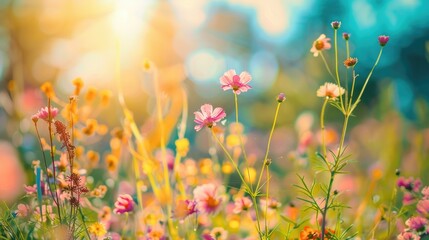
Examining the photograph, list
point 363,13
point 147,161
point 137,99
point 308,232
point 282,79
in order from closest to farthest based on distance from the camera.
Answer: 1. point 308,232
2. point 147,161
3. point 282,79
4. point 363,13
5. point 137,99

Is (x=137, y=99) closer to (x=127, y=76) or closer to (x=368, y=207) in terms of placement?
(x=127, y=76)

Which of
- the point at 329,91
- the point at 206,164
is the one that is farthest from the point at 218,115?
the point at 206,164

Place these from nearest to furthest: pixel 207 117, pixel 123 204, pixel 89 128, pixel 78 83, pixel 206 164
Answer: pixel 207 117
pixel 123 204
pixel 78 83
pixel 89 128
pixel 206 164

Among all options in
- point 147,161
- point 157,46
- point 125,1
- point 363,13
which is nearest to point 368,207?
point 147,161

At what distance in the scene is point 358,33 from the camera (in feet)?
34.4

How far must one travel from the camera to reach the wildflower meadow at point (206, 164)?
1.35m

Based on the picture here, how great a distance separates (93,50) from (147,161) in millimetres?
7490

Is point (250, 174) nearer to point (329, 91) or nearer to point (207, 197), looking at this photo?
point (207, 197)

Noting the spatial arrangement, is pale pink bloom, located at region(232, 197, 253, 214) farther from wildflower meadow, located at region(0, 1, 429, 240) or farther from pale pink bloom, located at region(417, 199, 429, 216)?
pale pink bloom, located at region(417, 199, 429, 216)

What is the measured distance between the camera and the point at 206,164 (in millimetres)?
2186

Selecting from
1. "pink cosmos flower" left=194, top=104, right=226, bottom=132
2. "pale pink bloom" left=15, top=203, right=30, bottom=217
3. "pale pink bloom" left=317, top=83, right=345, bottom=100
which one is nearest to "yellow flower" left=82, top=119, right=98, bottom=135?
"pale pink bloom" left=15, top=203, right=30, bottom=217

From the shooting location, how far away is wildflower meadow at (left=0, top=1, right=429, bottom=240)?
4.42 ft

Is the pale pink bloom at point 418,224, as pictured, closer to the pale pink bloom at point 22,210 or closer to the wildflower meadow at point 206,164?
the wildflower meadow at point 206,164

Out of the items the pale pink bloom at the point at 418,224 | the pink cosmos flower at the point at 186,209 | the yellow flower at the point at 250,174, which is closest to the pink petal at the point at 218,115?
the yellow flower at the point at 250,174
